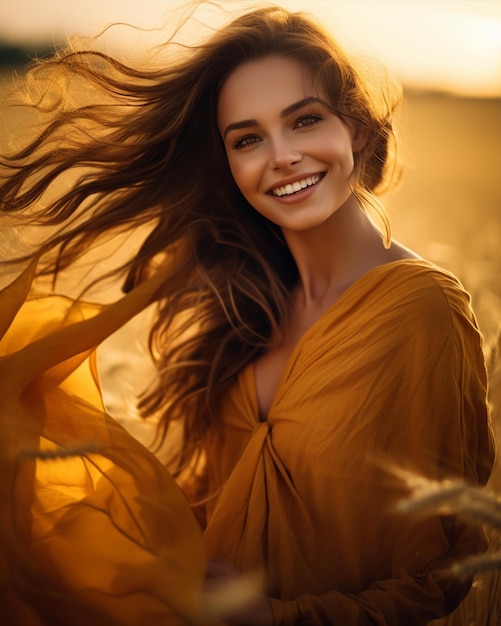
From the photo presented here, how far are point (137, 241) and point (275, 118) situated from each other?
72cm

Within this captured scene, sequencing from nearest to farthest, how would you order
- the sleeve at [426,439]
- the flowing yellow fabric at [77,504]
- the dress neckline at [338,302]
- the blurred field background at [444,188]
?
the flowing yellow fabric at [77,504] → the sleeve at [426,439] → the dress neckline at [338,302] → the blurred field background at [444,188]

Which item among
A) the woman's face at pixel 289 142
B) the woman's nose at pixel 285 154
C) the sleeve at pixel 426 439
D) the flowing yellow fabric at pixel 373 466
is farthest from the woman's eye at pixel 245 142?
the sleeve at pixel 426 439

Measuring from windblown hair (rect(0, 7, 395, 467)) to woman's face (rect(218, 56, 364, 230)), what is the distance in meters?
0.05

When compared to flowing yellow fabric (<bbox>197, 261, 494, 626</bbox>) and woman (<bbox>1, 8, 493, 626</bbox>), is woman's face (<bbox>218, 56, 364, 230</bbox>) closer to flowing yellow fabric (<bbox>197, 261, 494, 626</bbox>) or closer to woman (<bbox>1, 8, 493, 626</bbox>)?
woman (<bbox>1, 8, 493, 626</bbox>)

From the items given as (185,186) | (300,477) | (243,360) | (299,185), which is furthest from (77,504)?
(185,186)

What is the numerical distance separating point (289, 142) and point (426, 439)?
874 mm

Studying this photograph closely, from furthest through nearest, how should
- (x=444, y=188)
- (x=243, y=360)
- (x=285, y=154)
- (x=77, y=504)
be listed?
1. (x=444, y=188)
2. (x=243, y=360)
3. (x=285, y=154)
4. (x=77, y=504)

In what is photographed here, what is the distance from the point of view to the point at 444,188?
8.71 metres

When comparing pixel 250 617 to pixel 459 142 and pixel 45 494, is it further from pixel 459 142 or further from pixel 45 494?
pixel 459 142

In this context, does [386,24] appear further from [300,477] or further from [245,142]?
[300,477]

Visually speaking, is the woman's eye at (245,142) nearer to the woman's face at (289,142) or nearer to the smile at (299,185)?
the woman's face at (289,142)

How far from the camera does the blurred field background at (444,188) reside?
3.12 m

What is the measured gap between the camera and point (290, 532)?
1.93 meters

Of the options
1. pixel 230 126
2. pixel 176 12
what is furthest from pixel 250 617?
pixel 176 12
